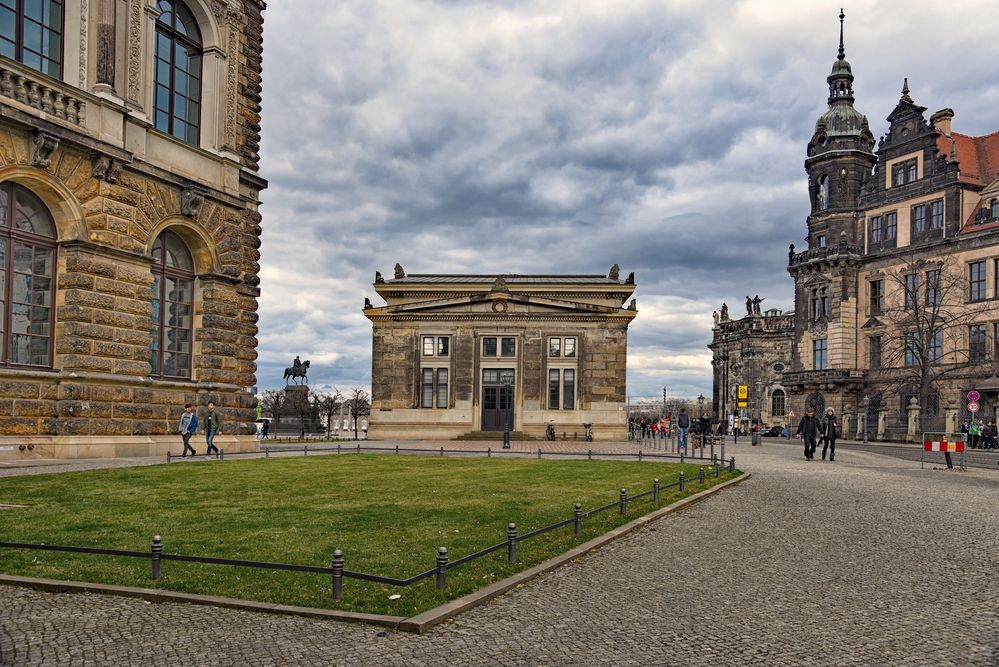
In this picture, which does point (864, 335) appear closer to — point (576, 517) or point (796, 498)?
point (796, 498)

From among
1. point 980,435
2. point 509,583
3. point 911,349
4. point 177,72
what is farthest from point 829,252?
point 509,583

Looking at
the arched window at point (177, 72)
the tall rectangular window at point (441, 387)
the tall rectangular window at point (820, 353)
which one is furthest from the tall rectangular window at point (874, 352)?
the arched window at point (177, 72)

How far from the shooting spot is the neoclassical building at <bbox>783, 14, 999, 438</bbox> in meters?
60.3

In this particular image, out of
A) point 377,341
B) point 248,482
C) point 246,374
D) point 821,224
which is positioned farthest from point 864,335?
point 248,482

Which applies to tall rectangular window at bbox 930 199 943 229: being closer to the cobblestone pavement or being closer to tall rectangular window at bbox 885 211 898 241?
tall rectangular window at bbox 885 211 898 241

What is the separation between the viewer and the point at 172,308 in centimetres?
2719

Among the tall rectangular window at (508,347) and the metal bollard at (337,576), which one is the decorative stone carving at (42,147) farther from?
the tall rectangular window at (508,347)

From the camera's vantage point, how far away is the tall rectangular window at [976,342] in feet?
196

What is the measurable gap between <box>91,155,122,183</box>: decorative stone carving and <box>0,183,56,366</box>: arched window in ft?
5.44

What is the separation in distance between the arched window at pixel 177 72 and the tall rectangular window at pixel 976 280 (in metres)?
54.1

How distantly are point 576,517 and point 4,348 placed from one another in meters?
→ 16.3

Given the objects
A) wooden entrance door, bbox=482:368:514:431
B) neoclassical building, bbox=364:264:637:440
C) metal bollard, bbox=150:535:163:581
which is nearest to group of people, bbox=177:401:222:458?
metal bollard, bbox=150:535:163:581

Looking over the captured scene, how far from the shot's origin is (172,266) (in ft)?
88.6

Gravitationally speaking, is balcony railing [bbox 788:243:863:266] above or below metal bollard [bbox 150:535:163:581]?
above
